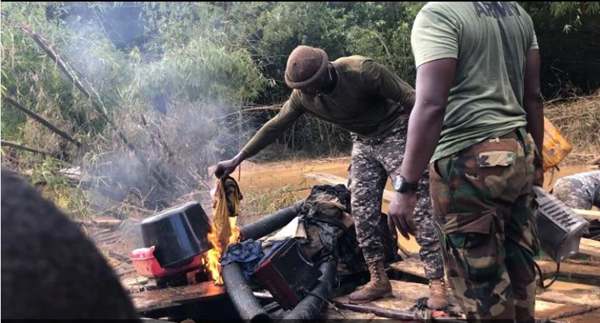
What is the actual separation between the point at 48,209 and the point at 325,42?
13.5 metres

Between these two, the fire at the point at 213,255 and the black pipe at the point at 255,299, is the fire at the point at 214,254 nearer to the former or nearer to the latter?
the fire at the point at 213,255

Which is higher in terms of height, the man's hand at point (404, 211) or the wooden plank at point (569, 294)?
the man's hand at point (404, 211)

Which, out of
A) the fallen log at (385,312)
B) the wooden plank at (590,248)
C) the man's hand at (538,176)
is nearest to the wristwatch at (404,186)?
the man's hand at (538,176)

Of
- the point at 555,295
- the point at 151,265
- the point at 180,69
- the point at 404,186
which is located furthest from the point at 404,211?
the point at 180,69

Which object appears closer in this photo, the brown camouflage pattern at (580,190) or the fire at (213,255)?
the fire at (213,255)

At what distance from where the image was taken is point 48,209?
1133mm

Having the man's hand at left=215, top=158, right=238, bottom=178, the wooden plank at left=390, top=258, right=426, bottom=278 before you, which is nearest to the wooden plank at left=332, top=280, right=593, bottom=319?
the wooden plank at left=390, top=258, right=426, bottom=278

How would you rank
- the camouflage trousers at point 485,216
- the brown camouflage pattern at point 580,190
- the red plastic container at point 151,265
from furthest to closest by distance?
1. the brown camouflage pattern at point 580,190
2. the red plastic container at point 151,265
3. the camouflage trousers at point 485,216

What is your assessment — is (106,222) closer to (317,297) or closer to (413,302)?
(317,297)

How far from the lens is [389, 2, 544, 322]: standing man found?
2.84m

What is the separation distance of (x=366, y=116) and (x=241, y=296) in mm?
1542

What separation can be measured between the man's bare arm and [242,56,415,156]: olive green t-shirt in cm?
183

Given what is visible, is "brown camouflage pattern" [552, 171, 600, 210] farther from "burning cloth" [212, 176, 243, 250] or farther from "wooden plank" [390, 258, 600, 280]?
"burning cloth" [212, 176, 243, 250]

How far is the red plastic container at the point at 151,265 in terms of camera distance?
4.98 m
